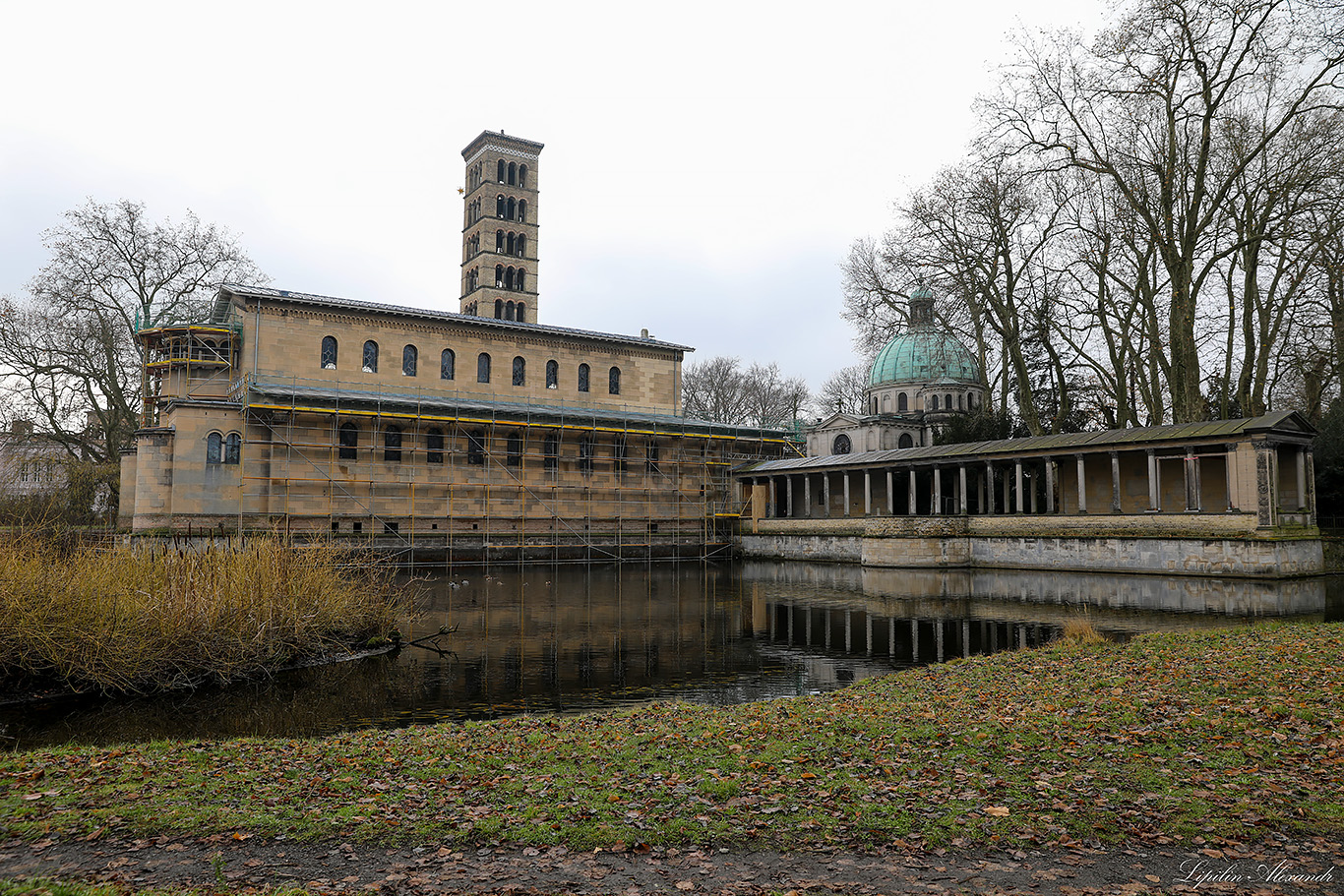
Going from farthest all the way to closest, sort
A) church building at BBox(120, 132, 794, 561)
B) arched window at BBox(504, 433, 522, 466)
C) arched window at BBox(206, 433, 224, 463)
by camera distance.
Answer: arched window at BBox(504, 433, 522, 466)
church building at BBox(120, 132, 794, 561)
arched window at BBox(206, 433, 224, 463)

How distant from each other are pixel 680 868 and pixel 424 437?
37.6 meters

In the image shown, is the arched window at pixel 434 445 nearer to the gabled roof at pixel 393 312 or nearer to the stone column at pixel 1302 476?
the gabled roof at pixel 393 312

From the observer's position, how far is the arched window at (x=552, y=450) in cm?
4400

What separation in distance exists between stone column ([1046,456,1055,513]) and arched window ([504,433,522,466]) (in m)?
23.9

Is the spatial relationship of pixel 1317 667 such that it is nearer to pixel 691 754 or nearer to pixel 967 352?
pixel 691 754

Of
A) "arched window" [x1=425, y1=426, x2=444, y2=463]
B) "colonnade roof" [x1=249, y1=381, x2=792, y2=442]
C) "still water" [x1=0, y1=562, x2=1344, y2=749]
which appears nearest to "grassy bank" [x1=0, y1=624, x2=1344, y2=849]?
"still water" [x1=0, y1=562, x2=1344, y2=749]

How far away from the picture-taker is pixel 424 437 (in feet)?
134

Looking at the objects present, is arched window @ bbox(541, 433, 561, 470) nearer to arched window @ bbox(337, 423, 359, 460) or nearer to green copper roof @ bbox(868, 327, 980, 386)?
arched window @ bbox(337, 423, 359, 460)

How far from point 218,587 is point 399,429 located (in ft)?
92.7

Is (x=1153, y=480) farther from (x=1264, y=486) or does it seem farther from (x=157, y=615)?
(x=157, y=615)

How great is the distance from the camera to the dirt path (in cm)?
489

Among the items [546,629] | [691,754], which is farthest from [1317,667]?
[546,629]

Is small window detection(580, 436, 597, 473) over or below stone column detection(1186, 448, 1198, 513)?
over

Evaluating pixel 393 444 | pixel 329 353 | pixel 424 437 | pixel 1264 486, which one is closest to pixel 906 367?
pixel 1264 486
